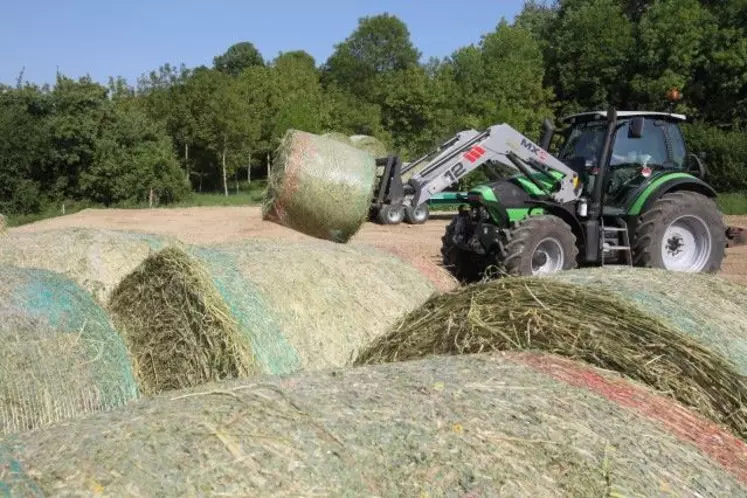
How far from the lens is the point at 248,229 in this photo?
50.2 feet

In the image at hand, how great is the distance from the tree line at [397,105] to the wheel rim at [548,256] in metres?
18.6

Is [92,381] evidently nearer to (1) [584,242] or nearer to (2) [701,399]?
(2) [701,399]

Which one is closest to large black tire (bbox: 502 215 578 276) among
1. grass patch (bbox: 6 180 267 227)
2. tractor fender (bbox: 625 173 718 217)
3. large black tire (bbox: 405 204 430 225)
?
tractor fender (bbox: 625 173 718 217)

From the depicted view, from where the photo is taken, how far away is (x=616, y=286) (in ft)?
10.8

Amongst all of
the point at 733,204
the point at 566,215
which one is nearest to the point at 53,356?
the point at 566,215

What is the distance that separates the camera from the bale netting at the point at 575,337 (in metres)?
2.88

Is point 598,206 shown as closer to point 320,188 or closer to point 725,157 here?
point 320,188

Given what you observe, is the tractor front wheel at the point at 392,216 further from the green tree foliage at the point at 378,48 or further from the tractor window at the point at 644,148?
the green tree foliage at the point at 378,48

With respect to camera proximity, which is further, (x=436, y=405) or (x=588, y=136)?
(x=588, y=136)

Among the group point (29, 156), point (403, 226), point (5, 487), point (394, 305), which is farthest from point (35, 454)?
point (29, 156)

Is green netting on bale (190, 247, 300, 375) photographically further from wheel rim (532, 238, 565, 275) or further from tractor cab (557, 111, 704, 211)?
tractor cab (557, 111, 704, 211)

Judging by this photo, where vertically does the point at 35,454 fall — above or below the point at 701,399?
above

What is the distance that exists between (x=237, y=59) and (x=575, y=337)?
78707mm

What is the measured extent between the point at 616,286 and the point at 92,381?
2577 mm
